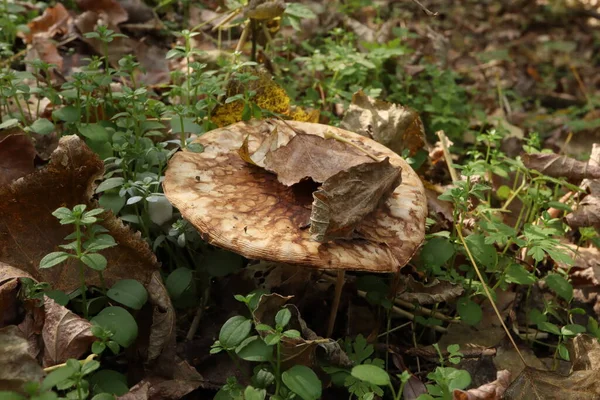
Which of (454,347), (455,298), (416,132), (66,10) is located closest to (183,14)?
(66,10)

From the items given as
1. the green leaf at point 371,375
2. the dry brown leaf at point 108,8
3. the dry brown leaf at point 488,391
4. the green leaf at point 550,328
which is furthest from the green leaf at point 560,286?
the dry brown leaf at point 108,8

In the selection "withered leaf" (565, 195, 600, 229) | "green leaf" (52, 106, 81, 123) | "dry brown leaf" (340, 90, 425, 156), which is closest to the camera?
"green leaf" (52, 106, 81, 123)

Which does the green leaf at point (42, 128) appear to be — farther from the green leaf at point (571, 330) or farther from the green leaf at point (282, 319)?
the green leaf at point (571, 330)

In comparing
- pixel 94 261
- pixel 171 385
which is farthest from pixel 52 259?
pixel 171 385

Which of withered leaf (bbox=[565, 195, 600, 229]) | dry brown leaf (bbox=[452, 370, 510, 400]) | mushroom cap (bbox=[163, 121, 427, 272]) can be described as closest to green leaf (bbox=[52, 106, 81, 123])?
mushroom cap (bbox=[163, 121, 427, 272])

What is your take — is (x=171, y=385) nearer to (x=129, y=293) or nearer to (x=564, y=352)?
(x=129, y=293)

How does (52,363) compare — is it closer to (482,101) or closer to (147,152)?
(147,152)

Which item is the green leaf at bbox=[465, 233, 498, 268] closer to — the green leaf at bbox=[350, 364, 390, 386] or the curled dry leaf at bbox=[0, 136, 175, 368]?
the green leaf at bbox=[350, 364, 390, 386]
